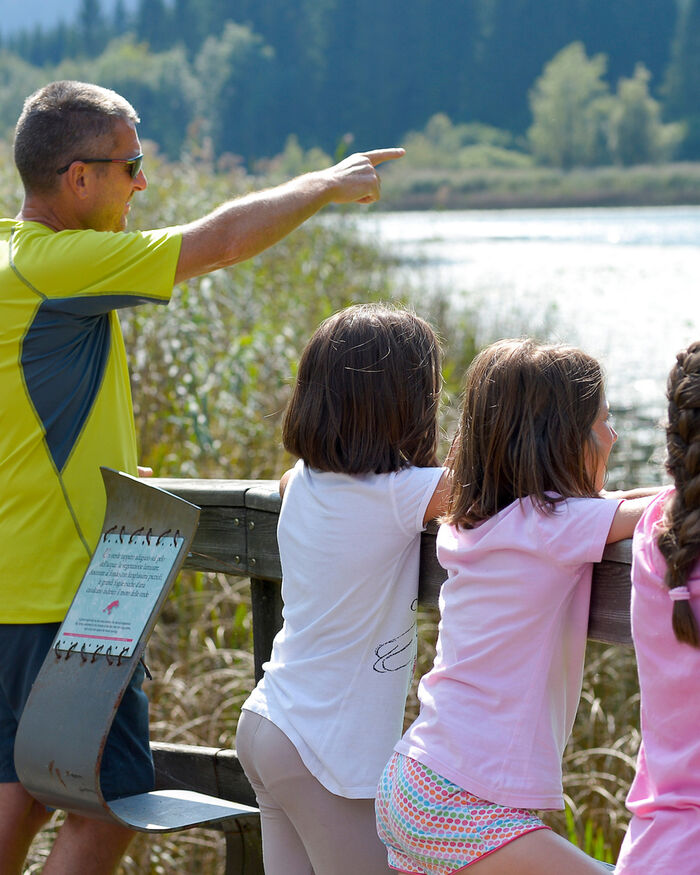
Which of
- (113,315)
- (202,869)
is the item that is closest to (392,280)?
(202,869)

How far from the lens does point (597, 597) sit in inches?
63.5

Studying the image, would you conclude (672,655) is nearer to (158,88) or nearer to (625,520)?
(625,520)

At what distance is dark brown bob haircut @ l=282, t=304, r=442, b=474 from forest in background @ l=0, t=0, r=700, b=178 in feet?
113

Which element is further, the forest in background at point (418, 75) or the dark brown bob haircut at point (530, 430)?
the forest in background at point (418, 75)

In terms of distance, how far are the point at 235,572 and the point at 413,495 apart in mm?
605

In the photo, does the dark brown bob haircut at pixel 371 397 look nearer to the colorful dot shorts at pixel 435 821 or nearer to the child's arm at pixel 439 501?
the child's arm at pixel 439 501

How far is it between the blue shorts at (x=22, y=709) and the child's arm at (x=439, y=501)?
68cm

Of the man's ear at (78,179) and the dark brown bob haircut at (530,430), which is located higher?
the man's ear at (78,179)

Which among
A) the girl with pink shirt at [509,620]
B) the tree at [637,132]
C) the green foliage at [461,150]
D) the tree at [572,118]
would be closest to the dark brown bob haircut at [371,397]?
the girl with pink shirt at [509,620]

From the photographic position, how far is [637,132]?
41.7 metres

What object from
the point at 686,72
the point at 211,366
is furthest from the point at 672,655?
the point at 686,72

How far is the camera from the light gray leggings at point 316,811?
181cm

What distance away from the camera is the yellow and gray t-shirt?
6.95 feet

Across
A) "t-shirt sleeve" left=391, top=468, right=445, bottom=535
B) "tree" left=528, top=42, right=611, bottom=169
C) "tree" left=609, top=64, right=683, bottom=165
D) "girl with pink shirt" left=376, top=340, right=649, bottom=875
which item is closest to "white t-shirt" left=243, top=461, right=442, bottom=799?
"t-shirt sleeve" left=391, top=468, right=445, bottom=535
